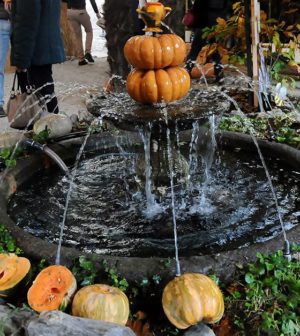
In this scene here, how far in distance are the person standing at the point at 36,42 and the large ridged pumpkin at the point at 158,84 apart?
2.18m

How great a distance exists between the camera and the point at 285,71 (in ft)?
28.9

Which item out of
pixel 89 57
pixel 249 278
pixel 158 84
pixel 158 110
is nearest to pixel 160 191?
pixel 158 110

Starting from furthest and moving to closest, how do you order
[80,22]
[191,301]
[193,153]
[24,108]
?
[80,22] → [24,108] → [193,153] → [191,301]

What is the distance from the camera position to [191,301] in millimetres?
2145

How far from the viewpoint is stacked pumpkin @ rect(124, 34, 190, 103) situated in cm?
289

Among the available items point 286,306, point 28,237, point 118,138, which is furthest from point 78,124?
point 286,306

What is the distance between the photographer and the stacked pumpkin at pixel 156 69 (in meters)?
2.89

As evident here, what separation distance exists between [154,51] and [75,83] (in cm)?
651

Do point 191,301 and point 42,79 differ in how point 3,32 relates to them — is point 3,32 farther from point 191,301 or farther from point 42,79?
point 191,301

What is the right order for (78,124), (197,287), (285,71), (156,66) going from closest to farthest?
(197,287), (156,66), (78,124), (285,71)

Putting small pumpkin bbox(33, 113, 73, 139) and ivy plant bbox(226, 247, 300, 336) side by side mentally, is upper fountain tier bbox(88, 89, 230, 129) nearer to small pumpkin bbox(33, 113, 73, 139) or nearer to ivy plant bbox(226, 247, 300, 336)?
ivy plant bbox(226, 247, 300, 336)

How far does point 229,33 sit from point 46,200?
13.8 ft

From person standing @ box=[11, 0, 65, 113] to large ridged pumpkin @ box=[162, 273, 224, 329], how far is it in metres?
3.24

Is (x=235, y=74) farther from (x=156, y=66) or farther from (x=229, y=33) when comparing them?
(x=156, y=66)
